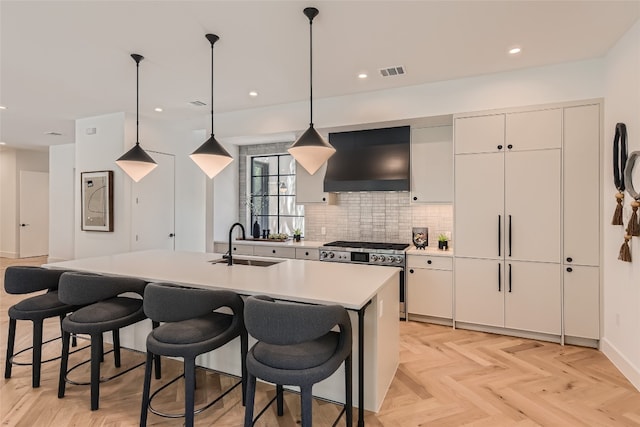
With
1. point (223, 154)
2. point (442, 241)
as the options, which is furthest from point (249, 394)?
point (442, 241)

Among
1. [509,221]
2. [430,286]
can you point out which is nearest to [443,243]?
[430,286]

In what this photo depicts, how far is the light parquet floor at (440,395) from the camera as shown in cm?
221

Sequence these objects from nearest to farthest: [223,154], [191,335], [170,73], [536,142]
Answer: [191,335]
[223,154]
[536,142]
[170,73]

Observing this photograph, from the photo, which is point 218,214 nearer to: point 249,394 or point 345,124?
point 345,124

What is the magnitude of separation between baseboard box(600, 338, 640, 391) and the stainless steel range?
1.90 m

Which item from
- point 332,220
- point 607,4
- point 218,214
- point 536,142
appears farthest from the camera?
point 218,214

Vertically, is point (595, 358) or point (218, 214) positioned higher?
point (218, 214)

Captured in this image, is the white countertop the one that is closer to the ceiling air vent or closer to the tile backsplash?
the tile backsplash

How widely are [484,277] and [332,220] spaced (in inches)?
89.4

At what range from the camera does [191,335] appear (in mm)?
2041

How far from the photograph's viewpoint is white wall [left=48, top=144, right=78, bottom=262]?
301 inches

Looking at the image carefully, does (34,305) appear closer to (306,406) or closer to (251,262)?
(251,262)

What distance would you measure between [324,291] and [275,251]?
294cm

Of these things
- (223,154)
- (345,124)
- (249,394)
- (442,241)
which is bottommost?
(249,394)
